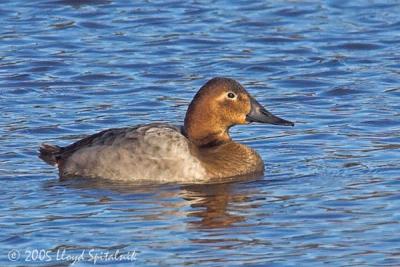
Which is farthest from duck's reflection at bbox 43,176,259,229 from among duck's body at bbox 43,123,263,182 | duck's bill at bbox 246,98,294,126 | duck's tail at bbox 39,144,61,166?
duck's bill at bbox 246,98,294,126

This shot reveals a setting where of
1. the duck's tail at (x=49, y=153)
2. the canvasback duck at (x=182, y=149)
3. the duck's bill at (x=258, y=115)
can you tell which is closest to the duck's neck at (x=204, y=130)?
the canvasback duck at (x=182, y=149)

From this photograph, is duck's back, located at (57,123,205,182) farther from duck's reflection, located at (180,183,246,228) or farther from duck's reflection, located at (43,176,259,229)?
duck's reflection, located at (180,183,246,228)

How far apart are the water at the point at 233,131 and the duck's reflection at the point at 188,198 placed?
25 millimetres

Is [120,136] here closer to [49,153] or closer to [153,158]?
[153,158]

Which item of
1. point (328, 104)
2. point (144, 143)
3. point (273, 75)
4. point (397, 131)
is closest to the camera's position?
point (144, 143)

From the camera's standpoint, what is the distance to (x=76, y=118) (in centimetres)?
1425

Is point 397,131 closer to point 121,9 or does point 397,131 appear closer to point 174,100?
point 174,100

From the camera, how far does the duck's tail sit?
12375 mm

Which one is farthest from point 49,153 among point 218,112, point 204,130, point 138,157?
point 218,112

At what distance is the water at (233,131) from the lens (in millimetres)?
9867

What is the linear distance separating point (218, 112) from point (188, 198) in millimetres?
1259

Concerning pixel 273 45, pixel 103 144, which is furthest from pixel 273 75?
pixel 103 144

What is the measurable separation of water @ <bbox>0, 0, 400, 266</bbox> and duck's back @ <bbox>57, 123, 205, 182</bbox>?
201 mm

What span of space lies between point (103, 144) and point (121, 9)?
754 cm
